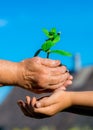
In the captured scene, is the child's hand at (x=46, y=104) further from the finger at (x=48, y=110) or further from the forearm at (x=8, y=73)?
the forearm at (x=8, y=73)

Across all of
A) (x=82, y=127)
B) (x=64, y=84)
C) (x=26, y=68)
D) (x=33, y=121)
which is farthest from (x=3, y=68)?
(x=33, y=121)

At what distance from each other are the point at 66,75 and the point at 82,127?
731 cm

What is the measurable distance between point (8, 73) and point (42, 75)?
0.14 metres

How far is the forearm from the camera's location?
8.43ft

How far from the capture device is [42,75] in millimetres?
2568

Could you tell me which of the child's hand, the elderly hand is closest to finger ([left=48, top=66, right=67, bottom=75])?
the elderly hand

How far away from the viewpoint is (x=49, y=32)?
2504 mm

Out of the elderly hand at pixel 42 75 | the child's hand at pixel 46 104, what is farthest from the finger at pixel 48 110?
the elderly hand at pixel 42 75

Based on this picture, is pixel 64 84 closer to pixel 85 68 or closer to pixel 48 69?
pixel 48 69

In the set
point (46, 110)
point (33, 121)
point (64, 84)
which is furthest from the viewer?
point (33, 121)

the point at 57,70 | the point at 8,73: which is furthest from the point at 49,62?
the point at 8,73

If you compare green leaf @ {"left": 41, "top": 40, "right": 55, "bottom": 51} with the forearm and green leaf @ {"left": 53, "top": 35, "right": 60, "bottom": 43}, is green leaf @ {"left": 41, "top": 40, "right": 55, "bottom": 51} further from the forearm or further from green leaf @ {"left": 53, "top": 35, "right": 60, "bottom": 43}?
the forearm

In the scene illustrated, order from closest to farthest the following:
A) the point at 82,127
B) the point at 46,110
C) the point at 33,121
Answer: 1. the point at 46,110
2. the point at 82,127
3. the point at 33,121

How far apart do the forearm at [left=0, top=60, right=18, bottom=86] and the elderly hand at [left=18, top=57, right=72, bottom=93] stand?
0.07 feet
